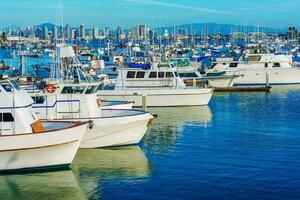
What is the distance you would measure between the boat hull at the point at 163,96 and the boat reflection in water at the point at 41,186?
19.4 m

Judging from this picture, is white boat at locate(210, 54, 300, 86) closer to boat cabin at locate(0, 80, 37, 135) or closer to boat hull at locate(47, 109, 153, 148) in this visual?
boat hull at locate(47, 109, 153, 148)

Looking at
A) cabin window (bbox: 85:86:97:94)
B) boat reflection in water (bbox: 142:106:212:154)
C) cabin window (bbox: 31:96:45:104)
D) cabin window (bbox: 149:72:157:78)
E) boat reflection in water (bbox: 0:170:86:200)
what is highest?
cabin window (bbox: 149:72:157:78)

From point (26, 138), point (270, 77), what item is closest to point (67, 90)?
point (26, 138)

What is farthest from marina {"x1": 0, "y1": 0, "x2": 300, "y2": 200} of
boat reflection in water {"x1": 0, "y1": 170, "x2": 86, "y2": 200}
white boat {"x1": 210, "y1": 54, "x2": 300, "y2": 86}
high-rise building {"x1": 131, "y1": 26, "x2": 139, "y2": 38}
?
high-rise building {"x1": 131, "y1": 26, "x2": 139, "y2": 38}

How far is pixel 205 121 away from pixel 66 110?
11967 mm

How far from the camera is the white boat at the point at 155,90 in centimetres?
4156

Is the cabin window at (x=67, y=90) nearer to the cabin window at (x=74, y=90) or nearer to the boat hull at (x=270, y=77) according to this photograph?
the cabin window at (x=74, y=90)

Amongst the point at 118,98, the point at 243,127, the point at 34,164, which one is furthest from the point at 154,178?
the point at 118,98

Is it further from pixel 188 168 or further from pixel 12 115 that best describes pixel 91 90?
pixel 188 168

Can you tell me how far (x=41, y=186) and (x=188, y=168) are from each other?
5880 millimetres

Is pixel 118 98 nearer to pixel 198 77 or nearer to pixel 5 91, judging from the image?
pixel 198 77

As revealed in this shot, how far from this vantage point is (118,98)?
4112 cm

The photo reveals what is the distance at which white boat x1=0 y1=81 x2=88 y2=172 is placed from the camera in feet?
67.7

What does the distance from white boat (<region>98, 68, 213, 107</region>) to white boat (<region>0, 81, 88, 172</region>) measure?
61.9ft
